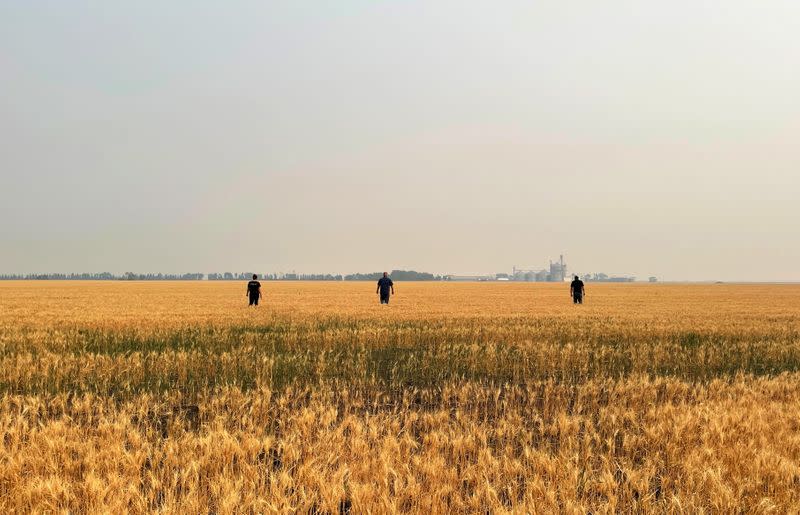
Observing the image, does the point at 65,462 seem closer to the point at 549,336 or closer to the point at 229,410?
the point at 229,410

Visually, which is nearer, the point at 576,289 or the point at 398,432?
the point at 398,432

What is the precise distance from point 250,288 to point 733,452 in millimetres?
28277

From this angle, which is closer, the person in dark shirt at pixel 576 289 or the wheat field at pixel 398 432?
the wheat field at pixel 398 432

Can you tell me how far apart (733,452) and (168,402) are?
7434mm

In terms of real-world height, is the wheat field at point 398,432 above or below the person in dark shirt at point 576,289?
below

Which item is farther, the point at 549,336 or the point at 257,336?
the point at 549,336

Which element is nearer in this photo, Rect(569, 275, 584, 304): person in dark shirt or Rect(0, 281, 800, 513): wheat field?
Rect(0, 281, 800, 513): wheat field

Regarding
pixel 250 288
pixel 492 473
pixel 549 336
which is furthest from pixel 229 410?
pixel 250 288

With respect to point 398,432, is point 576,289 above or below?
above

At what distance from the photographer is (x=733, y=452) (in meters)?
5.75

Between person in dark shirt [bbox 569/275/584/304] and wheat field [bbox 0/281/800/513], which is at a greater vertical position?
person in dark shirt [bbox 569/275/584/304]

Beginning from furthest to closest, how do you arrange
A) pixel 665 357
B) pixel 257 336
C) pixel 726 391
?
pixel 257 336
pixel 665 357
pixel 726 391

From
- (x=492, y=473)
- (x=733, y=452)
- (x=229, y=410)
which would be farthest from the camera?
(x=229, y=410)

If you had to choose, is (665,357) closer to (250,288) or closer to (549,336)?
(549,336)
